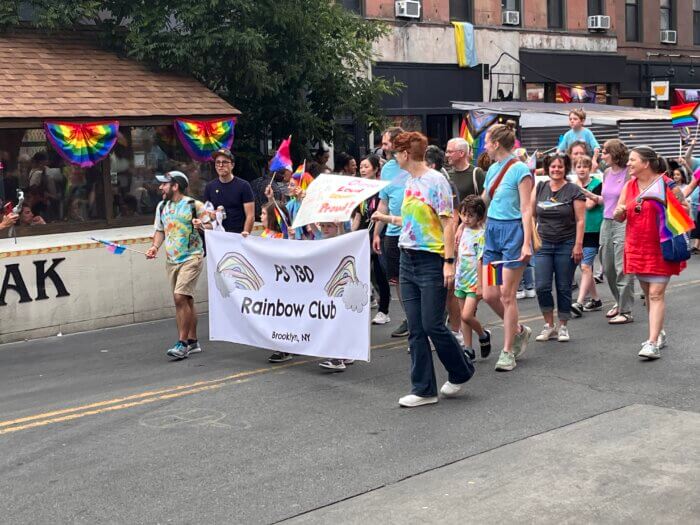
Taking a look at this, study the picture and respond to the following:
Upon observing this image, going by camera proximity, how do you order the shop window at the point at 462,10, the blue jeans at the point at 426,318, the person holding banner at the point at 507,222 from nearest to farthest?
the blue jeans at the point at 426,318 → the person holding banner at the point at 507,222 → the shop window at the point at 462,10

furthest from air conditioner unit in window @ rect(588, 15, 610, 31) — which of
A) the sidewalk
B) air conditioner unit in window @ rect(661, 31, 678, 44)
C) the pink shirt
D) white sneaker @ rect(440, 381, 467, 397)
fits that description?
the sidewalk

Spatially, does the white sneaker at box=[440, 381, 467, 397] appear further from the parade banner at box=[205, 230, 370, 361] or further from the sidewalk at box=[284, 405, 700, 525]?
the sidewalk at box=[284, 405, 700, 525]

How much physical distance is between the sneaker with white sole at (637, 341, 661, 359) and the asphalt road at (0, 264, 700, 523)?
86 millimetres

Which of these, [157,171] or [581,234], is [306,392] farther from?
[157,171]

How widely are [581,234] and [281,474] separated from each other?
498 cm

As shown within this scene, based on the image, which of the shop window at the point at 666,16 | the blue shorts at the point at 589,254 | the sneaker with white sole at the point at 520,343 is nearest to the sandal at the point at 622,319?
the blue shorts at the point at 589,254

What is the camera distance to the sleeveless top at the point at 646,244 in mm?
9234

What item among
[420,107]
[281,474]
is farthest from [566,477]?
[420,107]

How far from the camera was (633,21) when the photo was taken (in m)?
32.7

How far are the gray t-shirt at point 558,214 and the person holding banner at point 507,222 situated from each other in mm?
1653

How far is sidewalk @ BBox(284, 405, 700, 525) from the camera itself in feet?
17.9

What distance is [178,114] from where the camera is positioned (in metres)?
14.7

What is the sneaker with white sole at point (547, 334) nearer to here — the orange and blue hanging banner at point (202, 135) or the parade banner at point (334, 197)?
the parade banner at point (334, 197)

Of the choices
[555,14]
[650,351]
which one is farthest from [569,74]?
[650,351]
